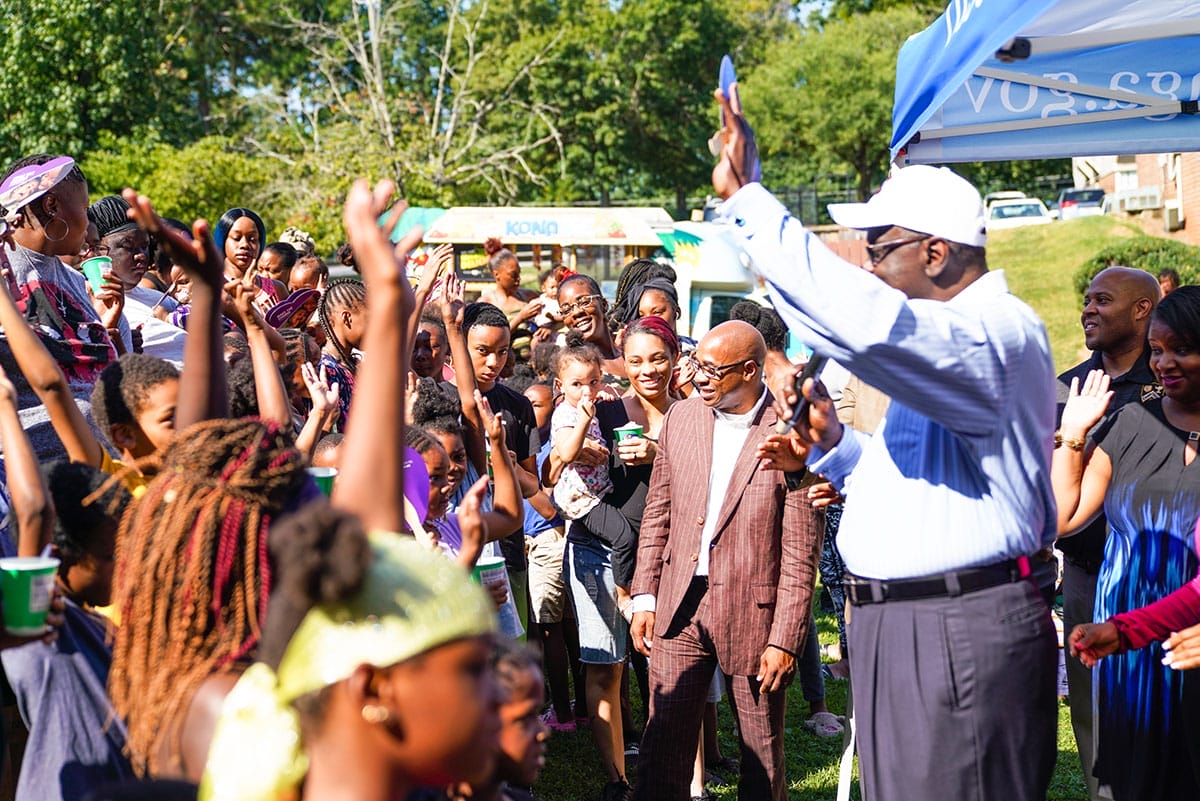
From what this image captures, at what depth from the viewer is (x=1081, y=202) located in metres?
42.0

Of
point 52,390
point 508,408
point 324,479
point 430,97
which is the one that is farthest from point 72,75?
point 324,479

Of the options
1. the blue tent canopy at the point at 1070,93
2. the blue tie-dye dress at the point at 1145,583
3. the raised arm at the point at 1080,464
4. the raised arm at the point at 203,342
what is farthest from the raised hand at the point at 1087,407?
the raised arm at the point at 203,342

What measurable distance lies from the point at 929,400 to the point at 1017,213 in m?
40.2

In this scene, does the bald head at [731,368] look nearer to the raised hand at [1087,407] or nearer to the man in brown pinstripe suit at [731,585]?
the man in brown pinstripe suit at [731,585]

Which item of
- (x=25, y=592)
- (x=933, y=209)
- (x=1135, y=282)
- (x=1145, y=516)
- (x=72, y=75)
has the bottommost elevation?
(x=1145, y=516)

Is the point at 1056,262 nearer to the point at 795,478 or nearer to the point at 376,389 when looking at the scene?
the point at 795,478

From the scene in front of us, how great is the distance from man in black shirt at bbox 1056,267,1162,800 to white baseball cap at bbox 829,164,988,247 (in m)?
2.28

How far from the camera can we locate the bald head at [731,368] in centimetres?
515

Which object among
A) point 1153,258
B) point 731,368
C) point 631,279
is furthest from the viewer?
point 1153,258

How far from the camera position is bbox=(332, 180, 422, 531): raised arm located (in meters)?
2.47

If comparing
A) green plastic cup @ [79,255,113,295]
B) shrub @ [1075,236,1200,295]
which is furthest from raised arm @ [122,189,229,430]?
shrub @ [1075,236,1200,295]

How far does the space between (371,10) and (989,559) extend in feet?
89.1

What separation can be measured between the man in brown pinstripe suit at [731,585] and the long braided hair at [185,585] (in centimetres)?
276

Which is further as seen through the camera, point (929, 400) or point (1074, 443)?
point (1074, 443)
